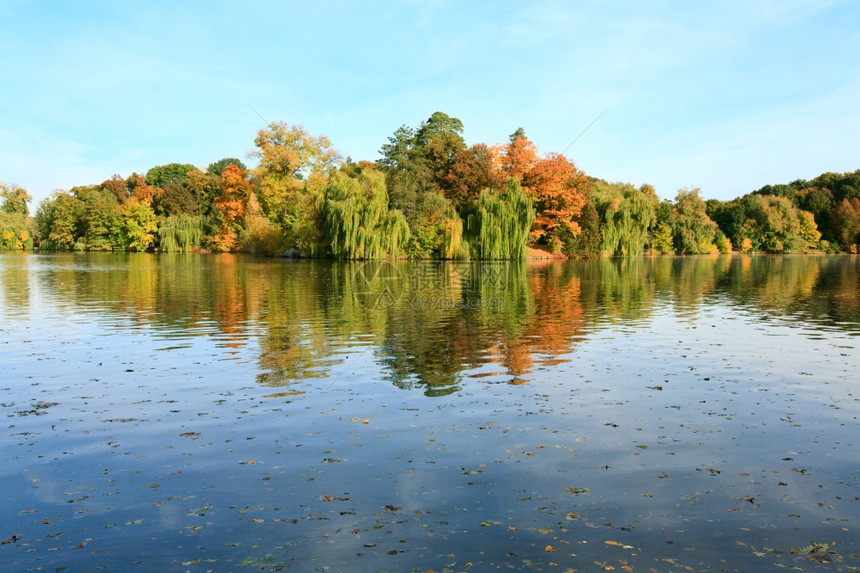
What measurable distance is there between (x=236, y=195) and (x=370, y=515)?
266 ft

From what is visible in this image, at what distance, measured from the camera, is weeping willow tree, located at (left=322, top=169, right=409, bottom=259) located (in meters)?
52.6

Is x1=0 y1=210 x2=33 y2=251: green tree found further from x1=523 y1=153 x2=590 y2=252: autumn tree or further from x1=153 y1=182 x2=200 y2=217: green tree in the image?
x1=523 y1=153 x2=590 y2=252: autumn tree

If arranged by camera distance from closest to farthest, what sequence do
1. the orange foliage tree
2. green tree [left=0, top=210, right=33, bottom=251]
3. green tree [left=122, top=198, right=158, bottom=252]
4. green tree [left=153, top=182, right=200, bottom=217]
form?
the orange foliage tree
green tree [left=122, top=198, right=158, bottom=252]
green tree [left=153, top=182, right=200, bottom=217]
green tree [left=0, top=210, right=33, bottom=251]

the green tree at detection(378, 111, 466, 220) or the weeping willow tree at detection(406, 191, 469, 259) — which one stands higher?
the green tree at detection(378, 111, 466, 220)

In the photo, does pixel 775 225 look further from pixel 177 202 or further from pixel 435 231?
pixel 177 202

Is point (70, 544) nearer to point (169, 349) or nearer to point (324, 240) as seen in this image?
point (169, 349)

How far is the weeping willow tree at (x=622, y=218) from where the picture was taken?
221 feet

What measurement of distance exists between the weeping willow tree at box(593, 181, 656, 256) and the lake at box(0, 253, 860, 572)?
53472 millimetres

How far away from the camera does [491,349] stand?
13.0 m

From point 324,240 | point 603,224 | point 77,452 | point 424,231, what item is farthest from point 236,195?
point 77,452

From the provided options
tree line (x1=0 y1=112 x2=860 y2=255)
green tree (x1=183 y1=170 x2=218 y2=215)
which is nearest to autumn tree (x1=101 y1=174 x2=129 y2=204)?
tree line (x1=0 y1=112 x2=860 y2=255)

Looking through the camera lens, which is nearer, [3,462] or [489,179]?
[3,462]

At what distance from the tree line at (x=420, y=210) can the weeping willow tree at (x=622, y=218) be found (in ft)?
0.54

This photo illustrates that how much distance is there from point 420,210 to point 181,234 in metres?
39.9
